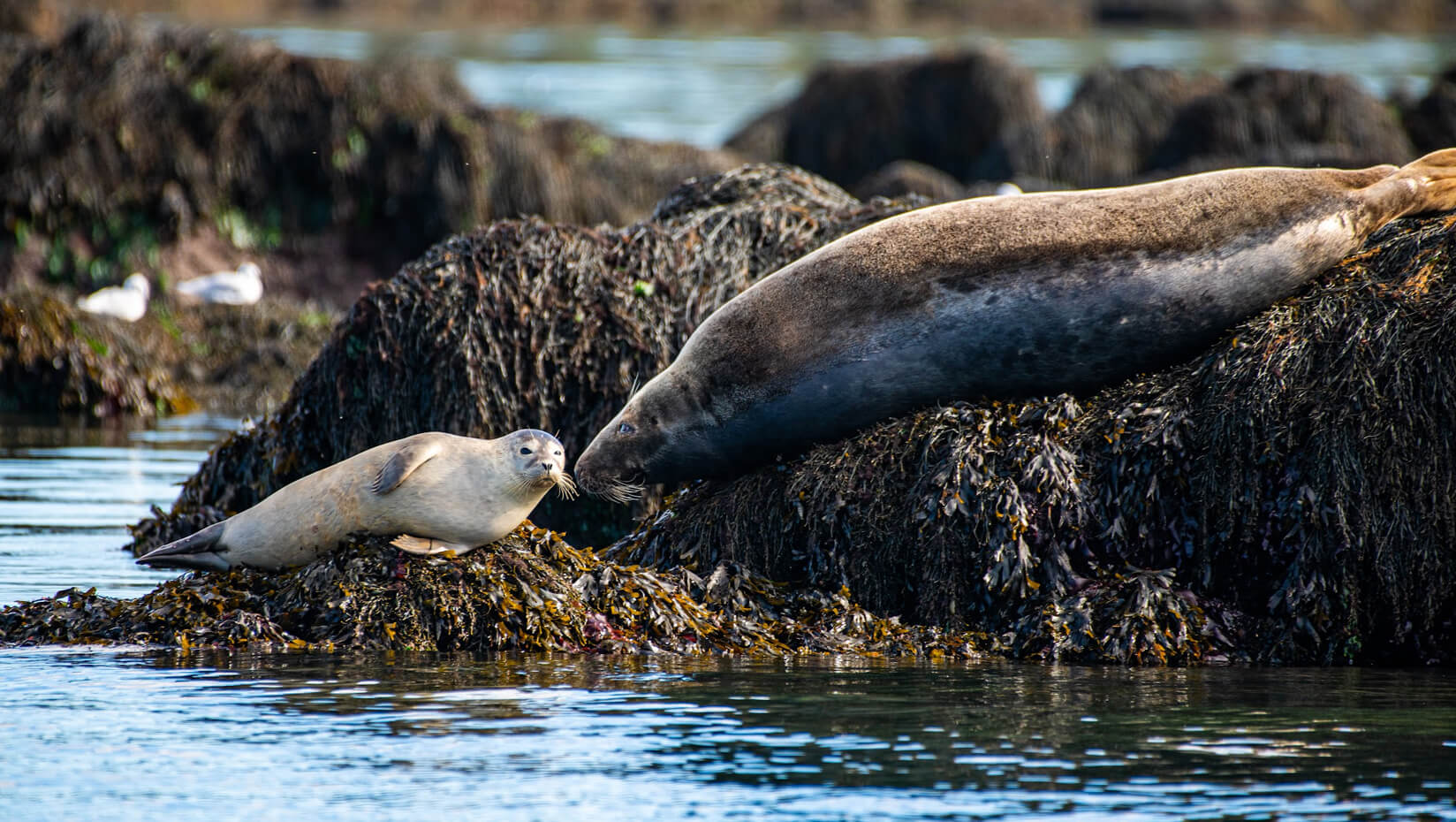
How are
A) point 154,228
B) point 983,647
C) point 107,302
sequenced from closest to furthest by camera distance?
1. point 983,647
2. point 107,302
3. point 154,228

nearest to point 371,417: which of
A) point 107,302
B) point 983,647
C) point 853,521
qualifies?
point 853,521

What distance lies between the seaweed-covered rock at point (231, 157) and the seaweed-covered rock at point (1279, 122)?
30.5ft

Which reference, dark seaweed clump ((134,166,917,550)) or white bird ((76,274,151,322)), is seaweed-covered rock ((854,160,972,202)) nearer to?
white bird ((76,274,151,322))

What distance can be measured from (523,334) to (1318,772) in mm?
5034

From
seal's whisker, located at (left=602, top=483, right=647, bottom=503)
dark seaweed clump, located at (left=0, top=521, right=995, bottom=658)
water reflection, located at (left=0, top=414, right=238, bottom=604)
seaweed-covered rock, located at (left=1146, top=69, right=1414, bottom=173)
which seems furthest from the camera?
seaweed-covered rock, located at (left=1146, top=69, right=1414, bottom=173)

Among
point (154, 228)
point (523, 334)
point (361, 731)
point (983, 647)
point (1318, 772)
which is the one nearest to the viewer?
point (1318, 772)

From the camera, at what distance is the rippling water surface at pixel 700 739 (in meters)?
4.04

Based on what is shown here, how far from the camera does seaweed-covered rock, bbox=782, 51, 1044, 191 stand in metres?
28.1

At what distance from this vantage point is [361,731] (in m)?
4.60

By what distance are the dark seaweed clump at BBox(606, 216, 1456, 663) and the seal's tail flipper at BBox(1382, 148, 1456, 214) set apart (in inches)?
3.5

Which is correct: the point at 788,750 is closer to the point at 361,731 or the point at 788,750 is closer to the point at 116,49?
the point at 361,731

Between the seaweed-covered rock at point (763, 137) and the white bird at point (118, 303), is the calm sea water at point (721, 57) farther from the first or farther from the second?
the white bird at point (118, 303)

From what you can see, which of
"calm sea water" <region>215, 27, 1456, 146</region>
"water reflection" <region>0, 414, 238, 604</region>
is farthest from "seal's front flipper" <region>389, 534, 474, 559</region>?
"calm sea water" <region>215, 27, 1456, 146</region>

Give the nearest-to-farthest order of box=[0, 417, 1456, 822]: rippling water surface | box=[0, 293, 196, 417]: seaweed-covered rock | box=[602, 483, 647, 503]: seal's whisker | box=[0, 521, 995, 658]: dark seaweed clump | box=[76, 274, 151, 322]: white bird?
box=[0, 417, 1456, 822]: rippling water surface, box=[0, 521, 995, 658]: dark seaweed clump, box=[602, 483, 647, 503]: seal's whisker, box=[0, 293, 196, 417]: seaweed-covered rock, box=[76, 274, 151, 322]: white bird
